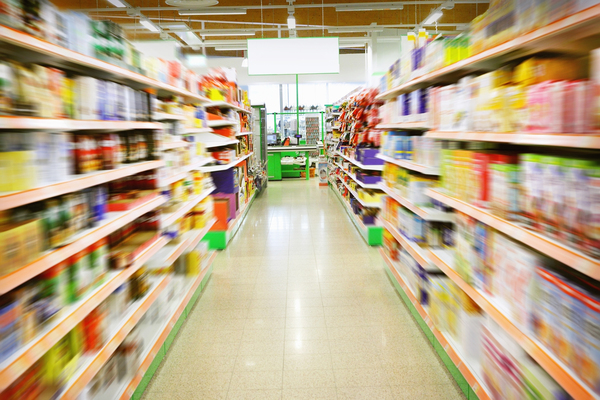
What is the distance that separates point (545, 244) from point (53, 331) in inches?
73.4

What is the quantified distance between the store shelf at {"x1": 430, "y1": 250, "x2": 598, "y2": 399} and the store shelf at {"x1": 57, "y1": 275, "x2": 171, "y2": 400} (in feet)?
6.04

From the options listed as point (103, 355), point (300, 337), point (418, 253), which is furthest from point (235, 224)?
point (103, 355)

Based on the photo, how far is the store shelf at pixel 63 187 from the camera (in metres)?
1.40

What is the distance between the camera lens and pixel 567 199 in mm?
1495

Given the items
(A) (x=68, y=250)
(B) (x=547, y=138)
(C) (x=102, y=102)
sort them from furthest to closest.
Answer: (C) (x=102, y=102) < (A) (x=68, y=250) < (B) (x=547, y=138)

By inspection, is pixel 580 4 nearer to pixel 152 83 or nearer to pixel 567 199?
pixel 567 199

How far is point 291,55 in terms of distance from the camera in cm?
774

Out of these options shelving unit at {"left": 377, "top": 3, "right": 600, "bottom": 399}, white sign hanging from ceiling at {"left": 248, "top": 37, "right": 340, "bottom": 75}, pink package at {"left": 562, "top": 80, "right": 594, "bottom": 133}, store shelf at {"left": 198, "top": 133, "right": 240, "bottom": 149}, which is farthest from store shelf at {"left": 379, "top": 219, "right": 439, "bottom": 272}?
white sign hanging from ceiling at {"left": 248, "top": 37, "right": 340, "bottom": 75}

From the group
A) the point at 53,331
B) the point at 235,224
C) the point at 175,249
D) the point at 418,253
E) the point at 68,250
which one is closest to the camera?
the point at 53,331

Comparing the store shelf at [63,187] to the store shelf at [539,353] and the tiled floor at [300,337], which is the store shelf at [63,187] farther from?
the store shelf at [539,353]

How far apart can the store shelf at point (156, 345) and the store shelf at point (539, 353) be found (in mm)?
1900

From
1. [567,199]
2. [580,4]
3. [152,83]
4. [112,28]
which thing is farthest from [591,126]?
[152,83]

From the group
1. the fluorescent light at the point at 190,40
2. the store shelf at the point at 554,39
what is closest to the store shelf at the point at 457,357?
the store shelf at the point at 554,39

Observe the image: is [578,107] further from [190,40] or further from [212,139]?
[190,40]
